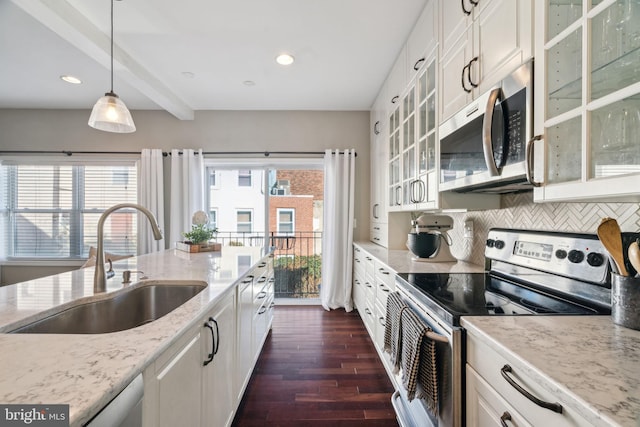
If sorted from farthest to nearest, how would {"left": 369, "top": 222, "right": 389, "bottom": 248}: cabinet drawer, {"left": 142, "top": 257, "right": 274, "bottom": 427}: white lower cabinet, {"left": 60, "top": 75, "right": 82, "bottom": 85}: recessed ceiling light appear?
{"left": 369, "top": 222, "right": 389, "bottom": 248}: cabinet drawer < {"left": 60, "top": 75, "right": 82, "bottom": 85}: recessed ceiling light < {"left": 142, "top": 257, "right": 274, "bottom": 427}: white lower cabinet

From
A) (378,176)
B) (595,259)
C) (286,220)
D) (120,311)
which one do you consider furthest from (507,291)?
(286,220)

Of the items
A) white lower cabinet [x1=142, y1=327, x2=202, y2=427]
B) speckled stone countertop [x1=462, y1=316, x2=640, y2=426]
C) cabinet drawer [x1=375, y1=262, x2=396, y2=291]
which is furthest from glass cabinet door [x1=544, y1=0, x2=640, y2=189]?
white lower cabinet [x1=142, y1=327, x2=202, y2=427]

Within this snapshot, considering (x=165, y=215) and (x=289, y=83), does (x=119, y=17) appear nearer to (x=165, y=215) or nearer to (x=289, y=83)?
(x=289, y=83)

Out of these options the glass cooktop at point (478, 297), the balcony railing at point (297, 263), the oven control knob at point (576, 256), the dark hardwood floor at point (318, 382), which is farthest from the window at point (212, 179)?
the oven control knob at point (576, 256)

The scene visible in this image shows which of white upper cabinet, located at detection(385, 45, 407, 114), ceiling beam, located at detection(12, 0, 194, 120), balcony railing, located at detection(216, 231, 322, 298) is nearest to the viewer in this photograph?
ceiling beam, located at detection(12, 0, 194, 120)

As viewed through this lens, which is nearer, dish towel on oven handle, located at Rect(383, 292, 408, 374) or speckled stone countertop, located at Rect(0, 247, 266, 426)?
speckled stone countertop, located at Rect(0, 247, 266, 426)

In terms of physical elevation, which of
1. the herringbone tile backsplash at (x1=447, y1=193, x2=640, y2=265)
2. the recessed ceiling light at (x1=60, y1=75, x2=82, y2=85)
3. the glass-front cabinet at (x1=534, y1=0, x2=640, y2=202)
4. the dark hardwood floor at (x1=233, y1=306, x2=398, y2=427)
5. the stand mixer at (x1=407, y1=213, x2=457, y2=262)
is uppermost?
the recessed ceiling light at (x1=60, y1=75, x2=82, y2=85)

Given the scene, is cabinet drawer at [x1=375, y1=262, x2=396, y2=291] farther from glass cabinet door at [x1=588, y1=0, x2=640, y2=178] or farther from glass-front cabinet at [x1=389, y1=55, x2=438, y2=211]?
glass cabinet door at [x1=588, y1=0, x2=640, y2=178]

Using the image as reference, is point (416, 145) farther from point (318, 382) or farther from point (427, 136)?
point (318, 382)

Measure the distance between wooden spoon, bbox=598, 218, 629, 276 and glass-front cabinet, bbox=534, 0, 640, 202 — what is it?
0.09m

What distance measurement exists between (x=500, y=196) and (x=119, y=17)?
9.26ft

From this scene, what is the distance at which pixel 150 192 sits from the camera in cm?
362

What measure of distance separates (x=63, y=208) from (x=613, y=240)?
17.1ft

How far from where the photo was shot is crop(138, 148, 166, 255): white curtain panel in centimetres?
361
